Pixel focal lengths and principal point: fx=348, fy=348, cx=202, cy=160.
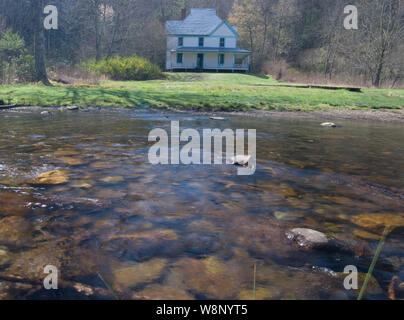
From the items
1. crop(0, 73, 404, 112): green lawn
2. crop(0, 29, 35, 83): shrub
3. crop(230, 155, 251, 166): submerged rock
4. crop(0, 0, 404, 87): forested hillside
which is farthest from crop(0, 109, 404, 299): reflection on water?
crop(0, 0, 404, 87): forested hillside

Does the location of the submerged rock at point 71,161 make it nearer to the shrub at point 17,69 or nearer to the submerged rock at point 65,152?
the submerged rock at point 65,152

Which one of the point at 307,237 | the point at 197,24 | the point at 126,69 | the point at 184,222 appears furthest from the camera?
the point at 197,24

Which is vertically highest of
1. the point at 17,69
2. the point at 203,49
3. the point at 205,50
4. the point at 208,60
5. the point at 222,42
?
the point at 222,42

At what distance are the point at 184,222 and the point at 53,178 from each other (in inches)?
79.6

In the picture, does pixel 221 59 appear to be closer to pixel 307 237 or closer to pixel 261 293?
pixel 307 237

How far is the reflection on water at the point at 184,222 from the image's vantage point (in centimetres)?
224

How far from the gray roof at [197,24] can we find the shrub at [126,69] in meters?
14.9

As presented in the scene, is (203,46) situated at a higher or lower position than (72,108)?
higher

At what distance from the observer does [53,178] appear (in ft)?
14.0

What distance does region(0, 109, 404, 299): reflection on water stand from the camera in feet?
7.36

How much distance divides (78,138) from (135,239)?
491cm

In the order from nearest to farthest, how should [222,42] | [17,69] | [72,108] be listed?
[72,108] < [17,69] < [222,42]

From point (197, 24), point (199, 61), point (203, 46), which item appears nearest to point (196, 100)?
point (199, 61)
